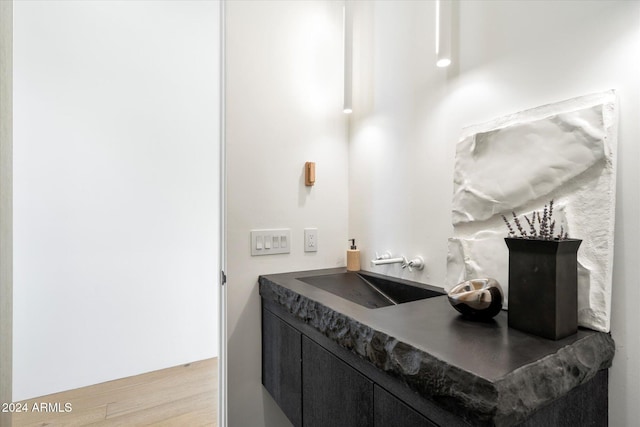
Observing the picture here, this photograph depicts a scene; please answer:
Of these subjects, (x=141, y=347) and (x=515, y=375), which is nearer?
(x=515, y=375)

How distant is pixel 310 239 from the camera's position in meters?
1.70

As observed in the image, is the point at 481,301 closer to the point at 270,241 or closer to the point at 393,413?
the point at 393,413

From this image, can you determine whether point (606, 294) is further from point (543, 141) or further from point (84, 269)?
point (84, 269)

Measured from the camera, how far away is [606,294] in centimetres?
78

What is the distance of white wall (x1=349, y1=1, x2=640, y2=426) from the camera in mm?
780

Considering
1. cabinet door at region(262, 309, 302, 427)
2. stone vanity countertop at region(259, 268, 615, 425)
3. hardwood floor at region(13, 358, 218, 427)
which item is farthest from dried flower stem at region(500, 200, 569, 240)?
hardwood floor at region(13, 358, 218, 427)

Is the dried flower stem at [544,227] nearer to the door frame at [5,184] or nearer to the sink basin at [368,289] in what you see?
the sink basin at [368,289]

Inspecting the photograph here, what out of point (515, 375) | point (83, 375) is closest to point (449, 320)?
point (515, 375)

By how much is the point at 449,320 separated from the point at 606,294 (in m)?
0.37

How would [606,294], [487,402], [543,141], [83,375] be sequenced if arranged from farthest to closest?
[83,375], [543,141], [606,294], [487,402]

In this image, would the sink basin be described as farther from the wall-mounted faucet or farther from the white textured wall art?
the white textured wall art

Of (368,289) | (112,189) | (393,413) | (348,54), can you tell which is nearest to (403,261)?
(368,289)

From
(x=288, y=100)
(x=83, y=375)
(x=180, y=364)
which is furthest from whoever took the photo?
(x=180, y=364)

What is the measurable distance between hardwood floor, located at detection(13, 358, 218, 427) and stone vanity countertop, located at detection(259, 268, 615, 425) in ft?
5.39
